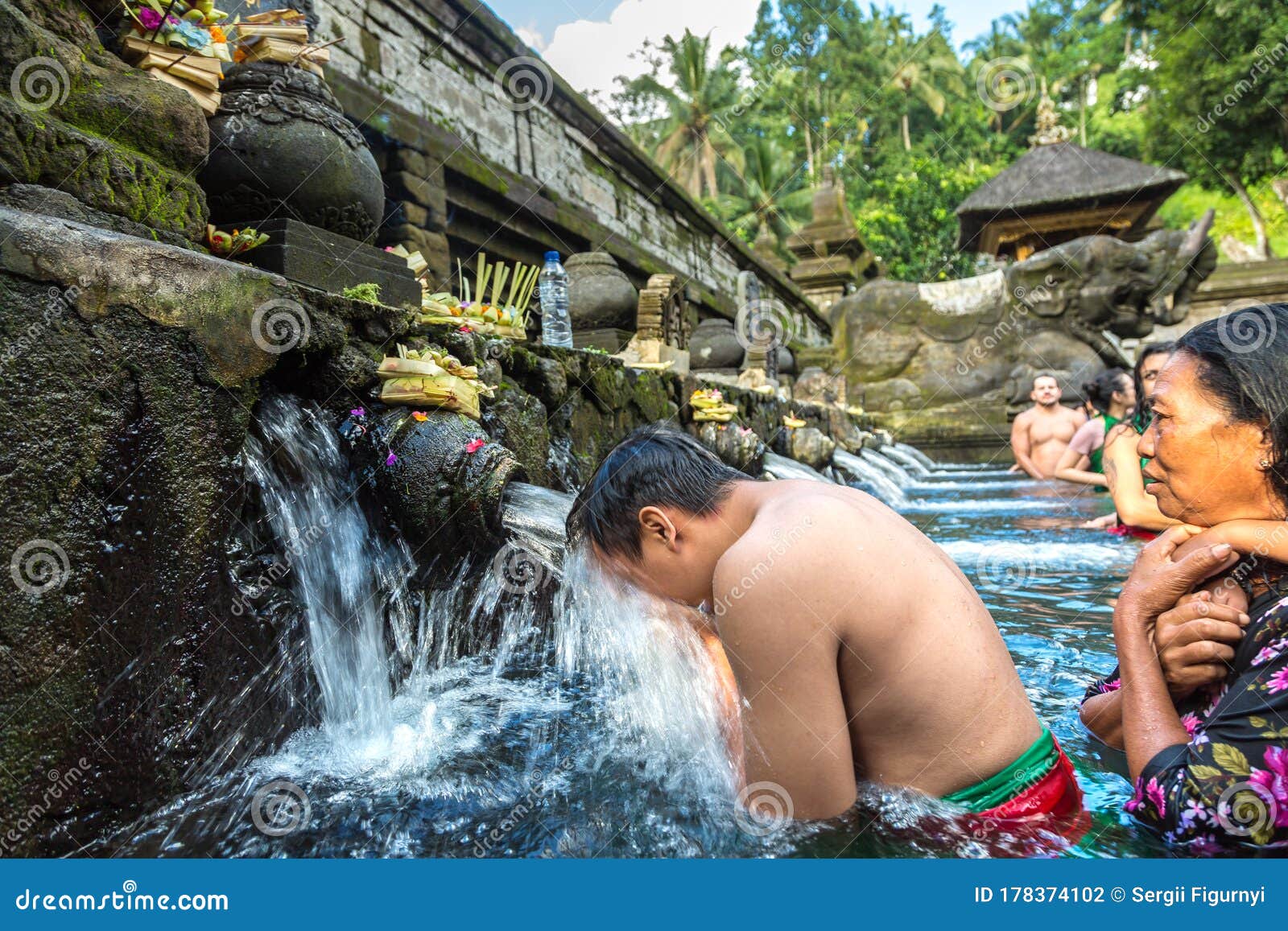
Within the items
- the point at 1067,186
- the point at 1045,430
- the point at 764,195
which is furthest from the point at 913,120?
the point at 1045,430

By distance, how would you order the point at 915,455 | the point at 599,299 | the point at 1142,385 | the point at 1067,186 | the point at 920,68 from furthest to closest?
1. the point at 920,68
2. the point at 1067,186
3. the point at 915,455
4. the point at 599,299
5. the point at 1142,385

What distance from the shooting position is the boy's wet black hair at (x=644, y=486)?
1697 millimetres

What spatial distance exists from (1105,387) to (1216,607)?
552 centimetres

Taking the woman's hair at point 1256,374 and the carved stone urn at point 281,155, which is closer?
the woman's hair at point 1256,374

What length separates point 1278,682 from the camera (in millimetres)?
1237

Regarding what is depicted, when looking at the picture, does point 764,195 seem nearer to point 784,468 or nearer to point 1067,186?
point 1067,186

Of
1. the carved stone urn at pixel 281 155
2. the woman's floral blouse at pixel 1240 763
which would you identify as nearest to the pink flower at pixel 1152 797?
the woman's floral blouse at pixel 1240 763

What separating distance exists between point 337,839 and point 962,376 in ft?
49.8

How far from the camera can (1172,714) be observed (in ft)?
4.69

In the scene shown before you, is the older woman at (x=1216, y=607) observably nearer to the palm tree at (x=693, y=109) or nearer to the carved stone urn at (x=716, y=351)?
the carved stone urn at (x=716, y=351)

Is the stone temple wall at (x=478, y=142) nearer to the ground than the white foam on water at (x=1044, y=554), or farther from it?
farther from it

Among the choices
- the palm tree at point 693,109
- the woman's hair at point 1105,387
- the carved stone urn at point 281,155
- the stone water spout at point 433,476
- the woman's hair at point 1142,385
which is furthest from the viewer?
the palm tree at point 693,109

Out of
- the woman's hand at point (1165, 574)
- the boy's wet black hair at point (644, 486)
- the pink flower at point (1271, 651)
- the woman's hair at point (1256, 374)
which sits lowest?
the pink flower at point (1271, 651)

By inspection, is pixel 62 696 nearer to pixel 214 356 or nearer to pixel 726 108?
pixel 214 356
